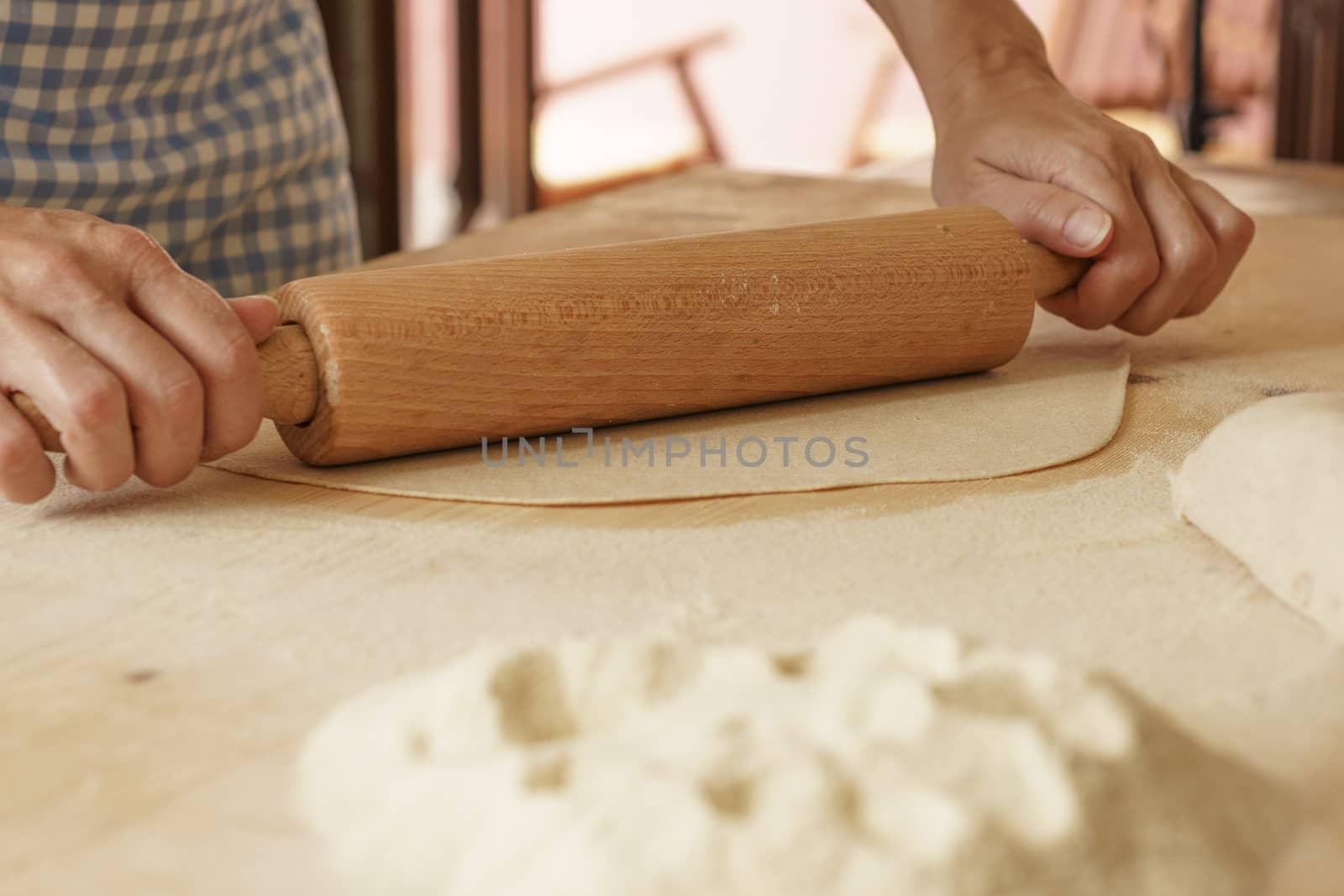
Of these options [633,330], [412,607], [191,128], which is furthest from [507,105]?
[412,607]

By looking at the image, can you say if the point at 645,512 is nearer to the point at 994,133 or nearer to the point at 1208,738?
the point at 1208,738

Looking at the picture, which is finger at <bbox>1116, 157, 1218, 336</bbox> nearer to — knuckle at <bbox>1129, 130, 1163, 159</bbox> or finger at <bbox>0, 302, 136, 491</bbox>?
knuckle at <bbox>1129, 130, 1163, 159</bbox>

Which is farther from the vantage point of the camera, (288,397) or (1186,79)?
(1186,79)

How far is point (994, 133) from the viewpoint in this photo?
1.46 meters

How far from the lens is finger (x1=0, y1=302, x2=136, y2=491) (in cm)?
89

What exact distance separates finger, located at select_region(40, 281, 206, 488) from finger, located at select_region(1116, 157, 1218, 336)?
0.92 m

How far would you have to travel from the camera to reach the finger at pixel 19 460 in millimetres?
897

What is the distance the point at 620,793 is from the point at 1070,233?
38.7 inches

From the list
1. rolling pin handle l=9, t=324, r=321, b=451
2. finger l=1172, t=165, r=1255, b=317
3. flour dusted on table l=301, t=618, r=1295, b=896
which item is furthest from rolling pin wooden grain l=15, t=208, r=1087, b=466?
flour dusted on table l=301, t=618, r=1295, b=896

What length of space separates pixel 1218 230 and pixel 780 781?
109 cm

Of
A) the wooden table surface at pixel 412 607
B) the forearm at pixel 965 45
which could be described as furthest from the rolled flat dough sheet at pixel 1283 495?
the forearm at pixel 965 45

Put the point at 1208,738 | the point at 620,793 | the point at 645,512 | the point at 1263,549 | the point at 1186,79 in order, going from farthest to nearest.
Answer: the point at 1186,79 < the point at 645,512 < the point at 1263,549 < the point at 1208,738 < the point at 620,793

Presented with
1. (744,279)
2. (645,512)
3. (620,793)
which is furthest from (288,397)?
(620,793)

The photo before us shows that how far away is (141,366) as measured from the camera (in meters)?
0.91
